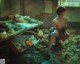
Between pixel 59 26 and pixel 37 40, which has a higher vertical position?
pixel 59 26

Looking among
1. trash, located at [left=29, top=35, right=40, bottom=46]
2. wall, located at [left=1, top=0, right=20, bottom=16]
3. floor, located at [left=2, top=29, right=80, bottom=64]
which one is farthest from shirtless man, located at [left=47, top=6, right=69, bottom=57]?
wall, located at [left=1, top=0, right=20, bottom=16]

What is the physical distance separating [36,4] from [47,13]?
2.79 ft

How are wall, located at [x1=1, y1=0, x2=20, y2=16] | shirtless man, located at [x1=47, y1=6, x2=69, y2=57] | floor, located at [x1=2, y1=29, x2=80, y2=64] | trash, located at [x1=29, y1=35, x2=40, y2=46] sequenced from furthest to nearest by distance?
wall, located at [x1=1, y1=0, x2=20, y2=16]
trash, located at [x1=29, y1=35, x2=40, y2=46]
shirtless man, located at [x1=47, y1=6, x2=69, y2=57]
floor, located at [x1=2, y1=29, x2=80, y2=64]

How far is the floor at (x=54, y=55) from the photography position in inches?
343

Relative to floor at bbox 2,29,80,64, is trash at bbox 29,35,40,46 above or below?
above

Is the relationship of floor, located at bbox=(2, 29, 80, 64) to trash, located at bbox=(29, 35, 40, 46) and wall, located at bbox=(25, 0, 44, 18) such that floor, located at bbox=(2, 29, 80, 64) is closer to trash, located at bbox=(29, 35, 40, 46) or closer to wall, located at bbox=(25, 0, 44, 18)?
trash, located at bbox=(29, 35, 40, 46)

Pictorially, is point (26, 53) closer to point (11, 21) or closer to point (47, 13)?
point (11, 21)

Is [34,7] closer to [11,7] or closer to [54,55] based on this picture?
[11,7]

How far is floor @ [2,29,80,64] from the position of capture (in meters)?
8.70

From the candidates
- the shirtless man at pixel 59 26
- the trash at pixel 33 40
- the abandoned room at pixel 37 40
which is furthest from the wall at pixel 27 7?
the shirtless man at pixel 59 26

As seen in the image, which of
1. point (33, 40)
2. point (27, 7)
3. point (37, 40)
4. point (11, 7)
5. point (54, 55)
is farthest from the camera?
point (27, 7)

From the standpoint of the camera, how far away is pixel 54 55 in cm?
941

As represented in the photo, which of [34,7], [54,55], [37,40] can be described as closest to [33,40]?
[37,40]

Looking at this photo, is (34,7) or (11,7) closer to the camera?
(11,7)
